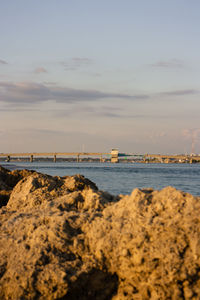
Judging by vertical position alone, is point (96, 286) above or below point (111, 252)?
below

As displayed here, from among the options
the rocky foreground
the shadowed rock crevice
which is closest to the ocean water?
the rocky foreground

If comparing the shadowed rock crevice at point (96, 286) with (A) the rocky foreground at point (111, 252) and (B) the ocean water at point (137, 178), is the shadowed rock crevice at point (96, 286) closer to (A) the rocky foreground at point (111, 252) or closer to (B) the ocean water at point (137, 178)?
(A) the rocky foreground at point (111, 252)

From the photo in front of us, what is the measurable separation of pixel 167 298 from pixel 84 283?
770 mm

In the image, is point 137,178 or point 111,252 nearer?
point 111,252

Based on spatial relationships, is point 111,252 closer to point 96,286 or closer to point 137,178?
point 96,286

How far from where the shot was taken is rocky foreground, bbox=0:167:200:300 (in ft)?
11.2

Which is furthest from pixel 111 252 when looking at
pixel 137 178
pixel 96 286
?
pixel 137 178

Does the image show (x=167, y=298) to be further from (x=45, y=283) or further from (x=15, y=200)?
(x=15, y=200)

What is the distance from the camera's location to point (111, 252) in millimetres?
3635

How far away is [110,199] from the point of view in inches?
188

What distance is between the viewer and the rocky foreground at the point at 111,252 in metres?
3.40

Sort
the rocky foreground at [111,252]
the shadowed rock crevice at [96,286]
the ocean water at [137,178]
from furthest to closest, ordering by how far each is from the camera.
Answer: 1. the ocean water at [137,178]
2. the shadowed rock crevice at [96,286]
3. the rocky foreground at [111,252]

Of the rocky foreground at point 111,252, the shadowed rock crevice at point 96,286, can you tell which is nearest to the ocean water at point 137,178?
the rocky foreground at point 111,252

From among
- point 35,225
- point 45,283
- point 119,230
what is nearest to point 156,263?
point 119,230
